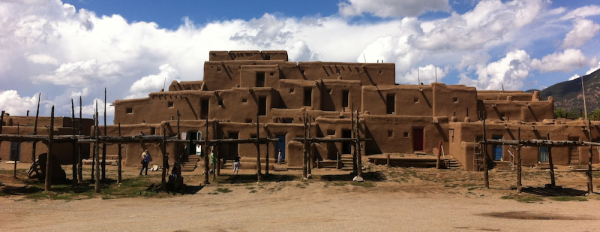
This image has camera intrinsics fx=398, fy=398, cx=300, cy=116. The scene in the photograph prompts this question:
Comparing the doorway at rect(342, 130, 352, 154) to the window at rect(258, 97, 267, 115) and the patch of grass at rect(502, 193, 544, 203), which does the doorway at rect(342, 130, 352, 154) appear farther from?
the patch of grass at rect(502, 193, 544, 203)

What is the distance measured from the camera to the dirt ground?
11.2 m

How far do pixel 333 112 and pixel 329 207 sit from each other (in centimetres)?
1637

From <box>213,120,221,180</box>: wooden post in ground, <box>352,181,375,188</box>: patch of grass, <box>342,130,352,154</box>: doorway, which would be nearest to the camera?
<box>352,181,375,188</box>: patch of grass

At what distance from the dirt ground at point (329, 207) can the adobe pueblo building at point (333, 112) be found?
4.13 metres

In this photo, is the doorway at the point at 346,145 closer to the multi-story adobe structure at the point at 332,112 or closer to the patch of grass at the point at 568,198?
the multi-story adobe structure at the point at 332,112

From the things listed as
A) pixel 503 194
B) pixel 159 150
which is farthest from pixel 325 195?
pixel 159 150

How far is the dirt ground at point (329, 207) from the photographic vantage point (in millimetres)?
11234

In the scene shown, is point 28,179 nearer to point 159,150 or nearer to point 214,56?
point 159,150

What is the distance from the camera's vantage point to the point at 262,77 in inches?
1395

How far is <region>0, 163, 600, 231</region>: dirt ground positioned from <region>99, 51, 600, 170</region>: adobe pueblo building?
4.13 m

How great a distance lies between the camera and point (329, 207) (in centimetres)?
1475

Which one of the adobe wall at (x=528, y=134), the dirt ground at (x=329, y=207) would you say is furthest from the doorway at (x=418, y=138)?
the dirt ground at (x=329, y=207)

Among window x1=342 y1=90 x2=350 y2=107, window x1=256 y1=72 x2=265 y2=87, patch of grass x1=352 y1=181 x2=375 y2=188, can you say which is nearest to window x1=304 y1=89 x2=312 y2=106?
window x1=342 y1=90 x2=350 y2=107

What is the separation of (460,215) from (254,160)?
15.8m
